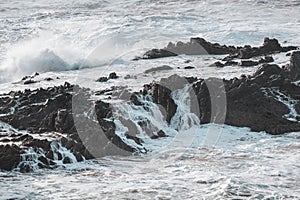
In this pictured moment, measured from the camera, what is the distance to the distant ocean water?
36.8 feet

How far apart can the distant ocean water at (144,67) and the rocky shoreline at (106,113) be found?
1.30 feet

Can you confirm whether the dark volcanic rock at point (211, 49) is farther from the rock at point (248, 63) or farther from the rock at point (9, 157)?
the rock at point (9, 157)

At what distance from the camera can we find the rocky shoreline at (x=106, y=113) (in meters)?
12.8

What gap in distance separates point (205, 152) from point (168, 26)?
17.8 m

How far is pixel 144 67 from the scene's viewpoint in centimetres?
2084

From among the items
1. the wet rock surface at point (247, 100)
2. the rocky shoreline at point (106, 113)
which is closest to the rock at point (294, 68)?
the rocky shoreline at point (106, 113)

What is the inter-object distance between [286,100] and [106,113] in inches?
176

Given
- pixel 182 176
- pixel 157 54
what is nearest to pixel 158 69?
pixel 157 54

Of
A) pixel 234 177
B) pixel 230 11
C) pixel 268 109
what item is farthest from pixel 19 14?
pixel 234 177

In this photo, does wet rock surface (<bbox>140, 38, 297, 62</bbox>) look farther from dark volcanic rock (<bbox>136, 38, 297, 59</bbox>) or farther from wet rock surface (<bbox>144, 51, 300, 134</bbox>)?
wet rock surface (<bbox>144, 51, 300, 134</bbox>)

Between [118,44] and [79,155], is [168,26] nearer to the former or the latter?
[118,44]

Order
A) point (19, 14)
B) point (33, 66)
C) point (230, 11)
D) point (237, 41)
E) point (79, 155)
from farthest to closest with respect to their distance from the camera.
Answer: point (19, 14) → point (230, 11) → point (237, 41) → point (33, 66) → point (79, 155)

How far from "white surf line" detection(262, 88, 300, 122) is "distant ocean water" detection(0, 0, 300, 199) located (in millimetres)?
878

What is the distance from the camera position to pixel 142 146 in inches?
547
